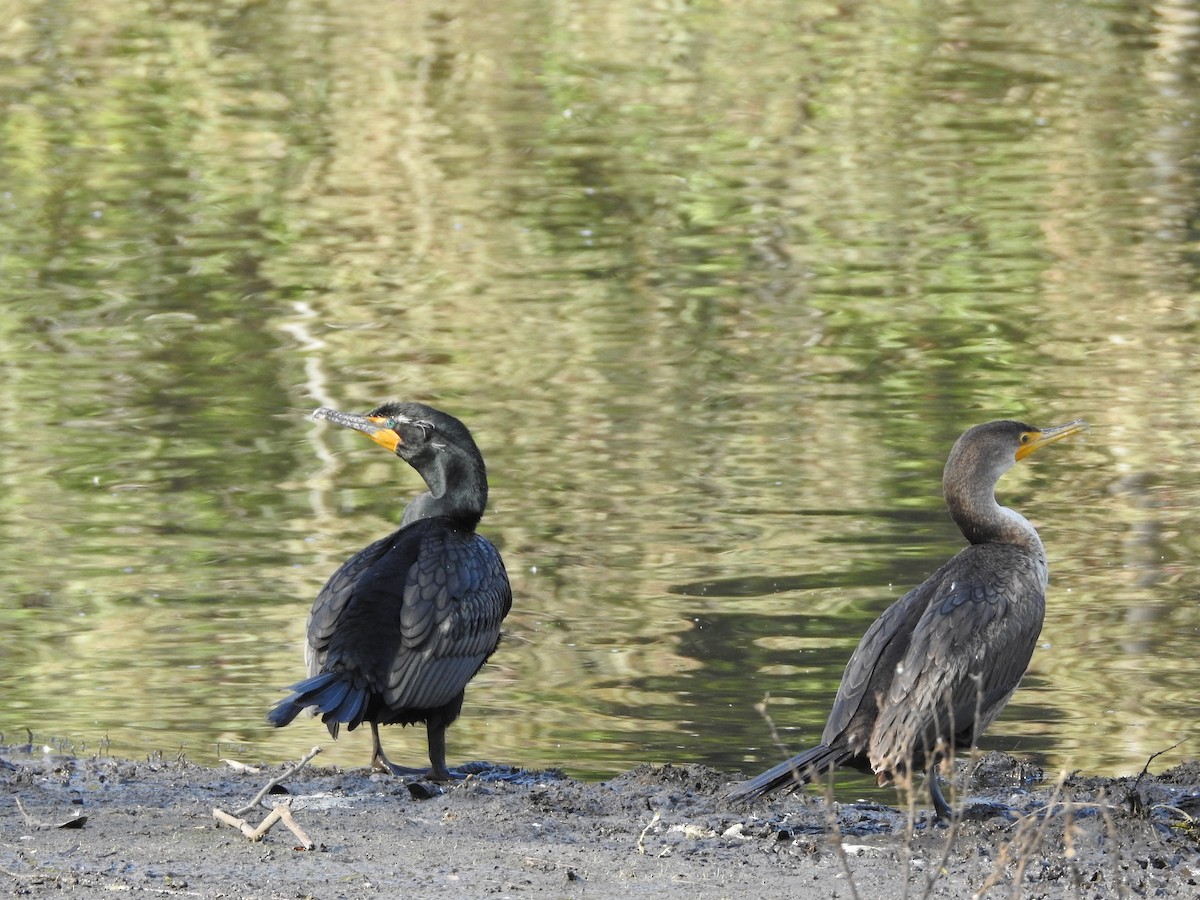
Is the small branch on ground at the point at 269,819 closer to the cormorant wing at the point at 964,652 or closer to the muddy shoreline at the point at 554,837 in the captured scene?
the muddy shoreline at the point at 554,837

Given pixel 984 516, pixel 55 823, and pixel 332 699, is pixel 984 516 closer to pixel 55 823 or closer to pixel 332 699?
pixel 332 699

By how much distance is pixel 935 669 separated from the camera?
22.1 ft

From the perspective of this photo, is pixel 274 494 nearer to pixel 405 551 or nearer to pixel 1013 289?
pixel 405 551

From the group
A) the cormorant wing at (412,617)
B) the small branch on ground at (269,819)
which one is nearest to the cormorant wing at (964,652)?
the cormorant wing at (412,617)

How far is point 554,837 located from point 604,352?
7934 mm

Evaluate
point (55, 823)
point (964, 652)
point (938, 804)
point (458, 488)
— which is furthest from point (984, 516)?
point (55, 823)

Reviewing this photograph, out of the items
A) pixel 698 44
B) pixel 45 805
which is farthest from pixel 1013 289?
pixel 698 44

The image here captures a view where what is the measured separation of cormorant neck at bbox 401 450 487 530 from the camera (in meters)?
7.95

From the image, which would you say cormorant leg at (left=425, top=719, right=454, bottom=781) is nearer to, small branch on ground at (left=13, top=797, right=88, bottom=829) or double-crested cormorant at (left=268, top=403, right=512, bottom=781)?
double-crested cormorant at (left=268, top=403, right=512, bottom=781)

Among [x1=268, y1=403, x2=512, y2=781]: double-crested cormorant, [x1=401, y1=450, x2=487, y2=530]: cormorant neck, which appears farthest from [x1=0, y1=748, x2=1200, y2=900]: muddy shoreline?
[x1=401, y1=450, x2=487, y2=530]: cormorant neck

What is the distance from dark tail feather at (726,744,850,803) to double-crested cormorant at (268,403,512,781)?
111 cm

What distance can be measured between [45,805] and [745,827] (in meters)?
2.24

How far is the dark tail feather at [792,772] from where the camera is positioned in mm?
6410

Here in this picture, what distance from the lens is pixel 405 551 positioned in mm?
7434
